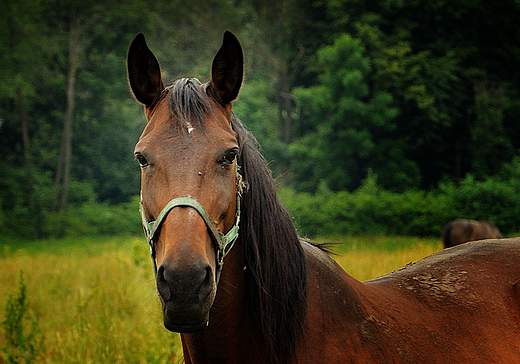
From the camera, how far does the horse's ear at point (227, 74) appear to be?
196cm

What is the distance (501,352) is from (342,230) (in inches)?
699

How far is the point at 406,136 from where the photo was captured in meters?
28.3

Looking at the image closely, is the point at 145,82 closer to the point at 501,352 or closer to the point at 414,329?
the point at 414,329

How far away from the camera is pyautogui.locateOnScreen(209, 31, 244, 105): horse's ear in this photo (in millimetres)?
1962

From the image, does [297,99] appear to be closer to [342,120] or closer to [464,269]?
[342,120]

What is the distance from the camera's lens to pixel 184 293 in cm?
150

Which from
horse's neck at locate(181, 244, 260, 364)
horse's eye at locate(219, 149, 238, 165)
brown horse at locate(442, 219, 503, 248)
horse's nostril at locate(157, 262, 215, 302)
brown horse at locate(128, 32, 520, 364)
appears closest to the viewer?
horse's nostril at locate(157, 262, 215, 302)

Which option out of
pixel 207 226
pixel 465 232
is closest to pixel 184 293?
pixel 207 226

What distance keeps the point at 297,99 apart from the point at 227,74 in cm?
2689

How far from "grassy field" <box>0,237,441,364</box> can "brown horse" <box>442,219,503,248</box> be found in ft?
7.19

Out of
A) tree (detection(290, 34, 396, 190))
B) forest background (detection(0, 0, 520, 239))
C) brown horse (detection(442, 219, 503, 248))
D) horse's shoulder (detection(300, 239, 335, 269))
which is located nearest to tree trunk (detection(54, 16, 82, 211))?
forest background (detection(0, 0, 520, 239))

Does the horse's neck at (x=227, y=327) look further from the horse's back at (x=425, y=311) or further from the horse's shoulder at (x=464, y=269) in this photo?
the horse's shoulder at (x=464, y=269)

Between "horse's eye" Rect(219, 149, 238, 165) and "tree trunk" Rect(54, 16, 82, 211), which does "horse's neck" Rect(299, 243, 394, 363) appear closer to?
"horse's eye" Rect(219, 149, 238, 165)

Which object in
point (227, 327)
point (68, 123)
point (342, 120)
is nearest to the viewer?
point (227, 327)
